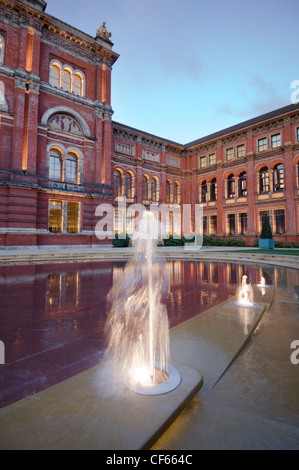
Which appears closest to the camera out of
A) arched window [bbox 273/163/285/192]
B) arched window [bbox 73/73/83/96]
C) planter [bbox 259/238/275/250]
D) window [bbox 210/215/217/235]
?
planter [bbox 259/238/275/250]

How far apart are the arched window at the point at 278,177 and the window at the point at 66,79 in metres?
20.3

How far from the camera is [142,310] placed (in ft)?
13.5

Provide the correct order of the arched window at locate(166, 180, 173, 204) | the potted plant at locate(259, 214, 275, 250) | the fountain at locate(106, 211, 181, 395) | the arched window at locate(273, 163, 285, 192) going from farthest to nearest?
1. the arched window at locate(166, 180, 173, 204)
2. the arched window at locate(273, 163, 285, 192)
3. the potted plant at locate(259, 214, 275, 250)
4. the fountain at locate(106, 211, 181, 395)

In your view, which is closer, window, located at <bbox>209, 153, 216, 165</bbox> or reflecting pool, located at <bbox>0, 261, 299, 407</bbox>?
reflecting pool, located at <bbox>0, 261, 299, 407</bbox>

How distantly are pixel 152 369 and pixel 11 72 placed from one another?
2178cm

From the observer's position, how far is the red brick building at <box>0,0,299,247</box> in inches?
649

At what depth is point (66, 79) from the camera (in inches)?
784

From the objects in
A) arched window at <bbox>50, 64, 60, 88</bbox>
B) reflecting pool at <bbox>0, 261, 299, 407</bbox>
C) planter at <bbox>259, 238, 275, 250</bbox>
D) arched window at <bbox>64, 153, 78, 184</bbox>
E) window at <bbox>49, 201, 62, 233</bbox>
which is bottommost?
reflecting pool at <bbox>0, 261, 299, 407</bbox>

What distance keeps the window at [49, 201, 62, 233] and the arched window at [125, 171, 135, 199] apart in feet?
28.0

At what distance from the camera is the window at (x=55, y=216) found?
18.8m

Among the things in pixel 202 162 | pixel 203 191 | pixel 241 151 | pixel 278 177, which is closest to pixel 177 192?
pixel 203 191

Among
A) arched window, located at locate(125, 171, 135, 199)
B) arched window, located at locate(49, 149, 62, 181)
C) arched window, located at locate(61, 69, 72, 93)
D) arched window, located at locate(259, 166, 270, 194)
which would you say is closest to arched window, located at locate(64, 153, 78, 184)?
arched window, located at locate(49, 149, 62, 181)

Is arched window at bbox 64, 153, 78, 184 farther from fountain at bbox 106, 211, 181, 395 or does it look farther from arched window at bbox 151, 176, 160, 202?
fountain at bbox 106, 211, 181, 395

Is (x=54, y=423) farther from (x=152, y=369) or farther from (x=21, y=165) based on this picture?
(x=21, y=165)
